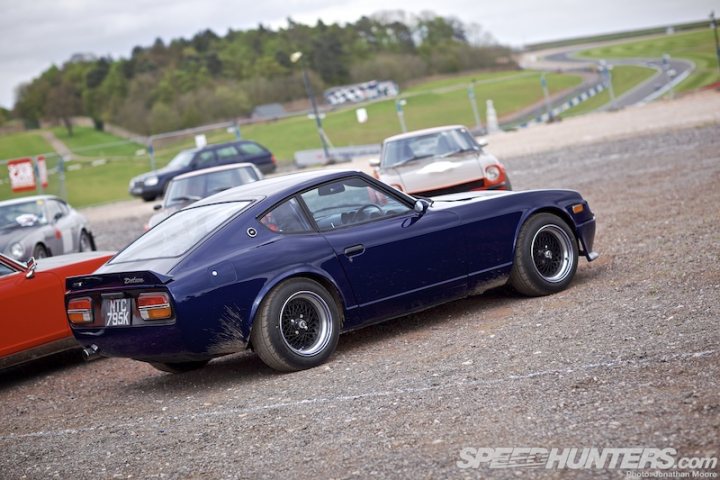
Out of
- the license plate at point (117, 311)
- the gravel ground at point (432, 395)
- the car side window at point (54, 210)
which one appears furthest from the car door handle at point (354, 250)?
the car side window at point (54, 210)

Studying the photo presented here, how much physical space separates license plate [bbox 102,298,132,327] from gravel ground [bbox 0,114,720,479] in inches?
22.3

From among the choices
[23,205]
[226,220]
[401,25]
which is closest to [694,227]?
[226,220]

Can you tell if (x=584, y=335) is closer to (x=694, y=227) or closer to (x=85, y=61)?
(x=694, y=227)

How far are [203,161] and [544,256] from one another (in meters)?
23.8

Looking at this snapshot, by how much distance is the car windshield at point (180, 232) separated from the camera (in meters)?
6.95

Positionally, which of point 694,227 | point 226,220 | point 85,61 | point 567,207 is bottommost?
point 694,227

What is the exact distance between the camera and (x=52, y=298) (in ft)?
28.1

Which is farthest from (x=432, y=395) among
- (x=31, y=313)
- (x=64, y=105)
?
(x=64, y=105)

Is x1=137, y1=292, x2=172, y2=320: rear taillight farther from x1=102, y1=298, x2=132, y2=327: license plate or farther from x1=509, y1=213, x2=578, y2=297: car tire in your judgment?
x1=509, y1=213, x2=578, y2=297: car tire

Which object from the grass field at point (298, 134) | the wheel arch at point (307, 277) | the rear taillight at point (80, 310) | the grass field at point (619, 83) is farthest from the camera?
the grass field at point (619, 83)

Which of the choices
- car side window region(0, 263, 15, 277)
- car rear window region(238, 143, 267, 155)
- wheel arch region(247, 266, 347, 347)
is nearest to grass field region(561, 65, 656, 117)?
car rear window region(238, 143, 267, 155)

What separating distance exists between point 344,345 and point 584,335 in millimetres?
1951

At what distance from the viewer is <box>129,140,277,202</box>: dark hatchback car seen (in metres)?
30.5

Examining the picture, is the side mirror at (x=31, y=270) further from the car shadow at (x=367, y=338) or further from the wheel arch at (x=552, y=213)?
the wheel arch at (x=552, y=213)
